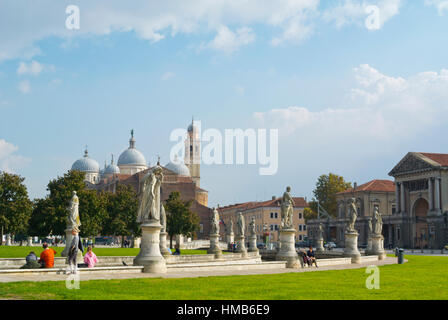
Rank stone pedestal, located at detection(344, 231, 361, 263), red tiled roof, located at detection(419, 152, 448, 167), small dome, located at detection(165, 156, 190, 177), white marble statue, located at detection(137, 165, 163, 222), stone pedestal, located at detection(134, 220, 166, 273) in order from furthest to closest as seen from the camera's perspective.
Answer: small dome, located at detection(165, 156, 190, 177) < red tiled roof, located at detection(419, 152, 448, 167) < stone pedestal, located at detection(344, 231, 361, 263) < white marble statue, located at detection(137, 165, 163, 222) < stone pedestal, located at detection(134, 220, 166, 273)

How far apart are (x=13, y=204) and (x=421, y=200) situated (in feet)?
222

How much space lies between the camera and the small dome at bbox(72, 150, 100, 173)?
162m

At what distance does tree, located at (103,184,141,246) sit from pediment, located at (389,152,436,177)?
4867 centimetres

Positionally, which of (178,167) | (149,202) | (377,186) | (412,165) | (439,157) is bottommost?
(149,202)

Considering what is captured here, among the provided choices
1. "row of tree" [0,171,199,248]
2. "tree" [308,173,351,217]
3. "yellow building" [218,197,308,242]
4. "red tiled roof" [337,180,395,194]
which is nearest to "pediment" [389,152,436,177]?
"red tiled roof" [337,180,395,194]

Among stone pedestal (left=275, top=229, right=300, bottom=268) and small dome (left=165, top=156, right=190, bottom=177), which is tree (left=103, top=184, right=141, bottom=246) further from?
small dome (left=165, top=156, right=190, bottom=177)

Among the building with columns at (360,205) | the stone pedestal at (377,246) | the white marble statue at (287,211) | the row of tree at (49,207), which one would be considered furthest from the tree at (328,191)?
the white marble statue at (287,211)

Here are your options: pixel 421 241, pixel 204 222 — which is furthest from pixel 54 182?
pixel 204 222

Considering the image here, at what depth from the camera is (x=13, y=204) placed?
6162cm

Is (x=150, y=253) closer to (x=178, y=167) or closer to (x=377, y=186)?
(x=377, y=186)

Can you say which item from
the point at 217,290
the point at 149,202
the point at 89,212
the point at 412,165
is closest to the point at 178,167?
the point at 412,165

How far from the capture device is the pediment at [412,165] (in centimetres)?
9234

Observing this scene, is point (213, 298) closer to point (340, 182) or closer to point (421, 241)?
point (421, 241)
